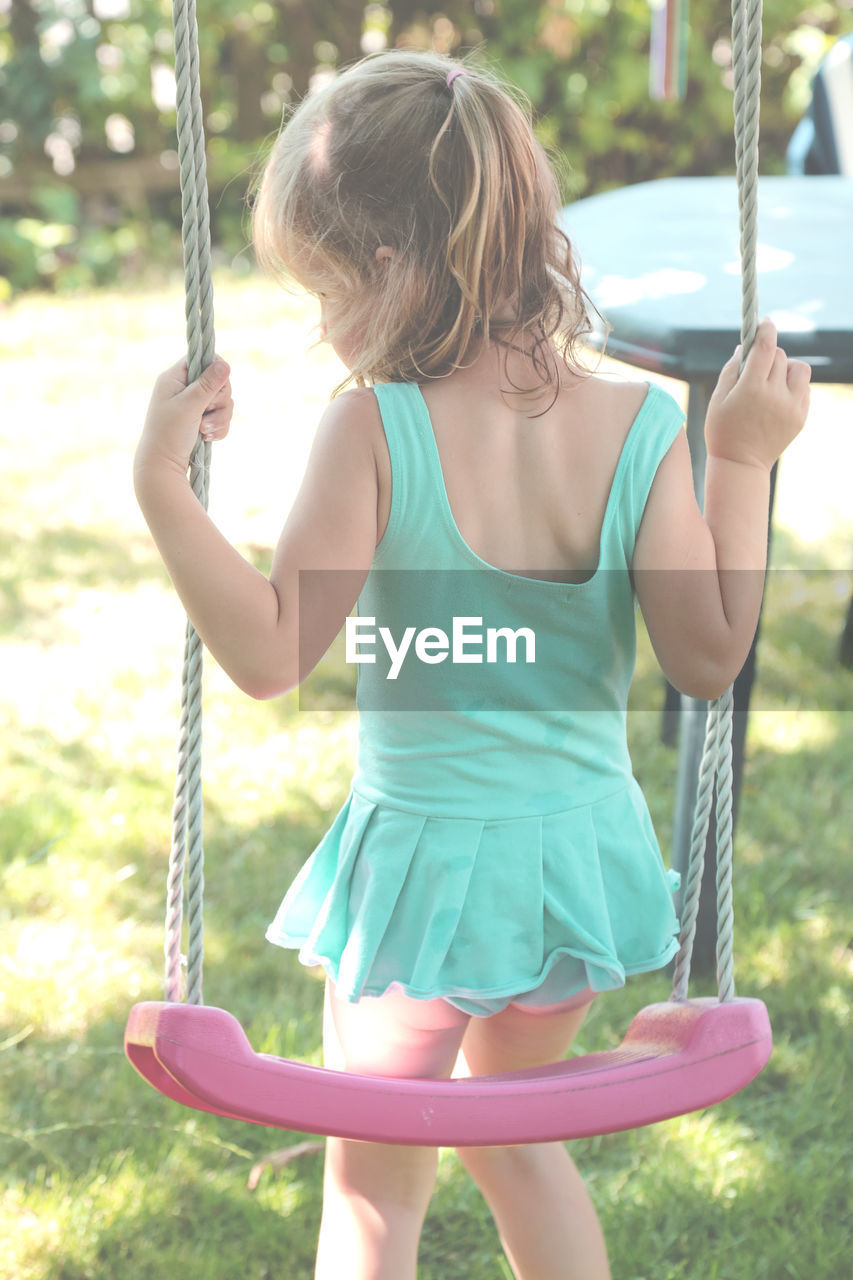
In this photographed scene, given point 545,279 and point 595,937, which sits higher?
point 545,279

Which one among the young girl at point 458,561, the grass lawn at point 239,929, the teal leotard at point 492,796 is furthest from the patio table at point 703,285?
the teal leotard at point 492,796

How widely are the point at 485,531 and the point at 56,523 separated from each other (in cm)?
327

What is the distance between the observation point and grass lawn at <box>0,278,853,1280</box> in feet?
5.71

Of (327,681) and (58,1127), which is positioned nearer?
(58,1127)

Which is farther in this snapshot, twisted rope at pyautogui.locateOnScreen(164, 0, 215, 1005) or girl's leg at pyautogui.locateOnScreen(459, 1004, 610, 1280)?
girl's leg at pyautogui.locateOnScreen(459, 1004, 610, 1280)

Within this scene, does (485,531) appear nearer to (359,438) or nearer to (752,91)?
(359,438)

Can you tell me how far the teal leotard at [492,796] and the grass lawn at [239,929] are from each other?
0.27 meters

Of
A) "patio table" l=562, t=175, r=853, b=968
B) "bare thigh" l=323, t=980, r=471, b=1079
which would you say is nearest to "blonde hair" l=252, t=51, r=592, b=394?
"patio table" l=562, t=175, r=853, b=968

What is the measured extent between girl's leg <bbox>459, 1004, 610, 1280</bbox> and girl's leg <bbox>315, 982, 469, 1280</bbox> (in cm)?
10

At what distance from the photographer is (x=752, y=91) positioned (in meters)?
1.14

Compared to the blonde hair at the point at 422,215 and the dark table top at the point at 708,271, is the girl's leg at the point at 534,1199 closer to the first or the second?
the blonde hair at the point at 422,215

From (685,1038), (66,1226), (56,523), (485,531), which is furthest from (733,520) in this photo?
(56,523)

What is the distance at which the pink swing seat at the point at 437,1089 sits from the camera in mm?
1058

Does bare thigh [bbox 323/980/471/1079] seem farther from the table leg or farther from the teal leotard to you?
the table leg
